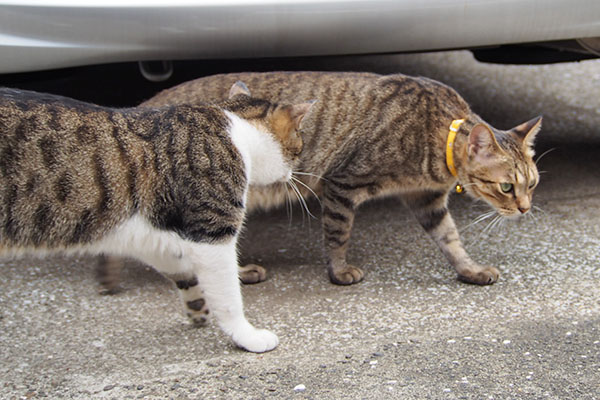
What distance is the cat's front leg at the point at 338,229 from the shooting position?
348 centimetres

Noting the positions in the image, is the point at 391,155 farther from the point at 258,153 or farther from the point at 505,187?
the point at 258,153

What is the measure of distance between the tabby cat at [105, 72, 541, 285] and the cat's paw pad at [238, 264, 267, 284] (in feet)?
1.02

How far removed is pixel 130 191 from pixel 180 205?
0.62 ft

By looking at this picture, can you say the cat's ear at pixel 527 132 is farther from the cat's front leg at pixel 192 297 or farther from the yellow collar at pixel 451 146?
the cat's front leg at pixel 192 297

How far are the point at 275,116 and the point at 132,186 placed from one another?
2.36 ft

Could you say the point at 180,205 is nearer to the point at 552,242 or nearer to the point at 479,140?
the point at 479,140

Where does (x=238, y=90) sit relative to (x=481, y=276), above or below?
above

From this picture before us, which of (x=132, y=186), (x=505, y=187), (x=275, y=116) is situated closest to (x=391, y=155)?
(x=505, y=187)

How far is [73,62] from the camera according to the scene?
339cm

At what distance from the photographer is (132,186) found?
2658mm

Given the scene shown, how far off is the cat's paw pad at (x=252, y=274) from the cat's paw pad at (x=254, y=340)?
68cm

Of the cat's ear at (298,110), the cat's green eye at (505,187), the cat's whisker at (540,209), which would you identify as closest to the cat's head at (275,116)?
the cat's ear at (298,110)

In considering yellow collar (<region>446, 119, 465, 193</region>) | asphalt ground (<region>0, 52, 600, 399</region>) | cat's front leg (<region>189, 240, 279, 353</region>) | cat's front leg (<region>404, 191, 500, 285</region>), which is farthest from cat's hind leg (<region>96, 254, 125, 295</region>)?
yellow collar (<region>446, 119, 465, 193</region>)

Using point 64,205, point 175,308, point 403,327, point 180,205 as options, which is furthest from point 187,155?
point 403,327
